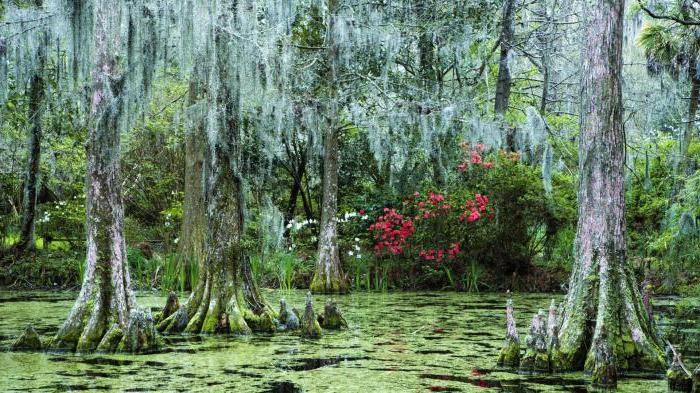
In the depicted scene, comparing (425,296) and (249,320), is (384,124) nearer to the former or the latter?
(425,296)

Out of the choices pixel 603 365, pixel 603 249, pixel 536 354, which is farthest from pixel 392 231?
pixel 603 365

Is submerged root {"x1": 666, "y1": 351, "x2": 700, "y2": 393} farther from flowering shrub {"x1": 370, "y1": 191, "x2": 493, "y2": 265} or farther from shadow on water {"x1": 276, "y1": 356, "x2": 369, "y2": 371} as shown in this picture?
flowering shrub {"x1": 370, "y1": 191, "x2": 493, "y2": 265}

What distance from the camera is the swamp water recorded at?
224 inches

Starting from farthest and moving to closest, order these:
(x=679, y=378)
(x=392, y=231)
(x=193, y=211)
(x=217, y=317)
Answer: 1. (x=392, y=231)
2. (x=193, y=211)
3. (x=217, y=317)
4. (x=679, y=378)

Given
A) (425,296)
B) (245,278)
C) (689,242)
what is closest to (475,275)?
(425,296)

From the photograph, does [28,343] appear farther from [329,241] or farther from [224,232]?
[329,241]

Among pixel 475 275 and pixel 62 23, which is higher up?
pixel 62 23

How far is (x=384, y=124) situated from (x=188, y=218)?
4126mm

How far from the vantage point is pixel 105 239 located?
7.41 meters

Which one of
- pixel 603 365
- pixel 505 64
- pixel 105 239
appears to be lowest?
pixel 603 365

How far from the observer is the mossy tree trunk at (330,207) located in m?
13.5

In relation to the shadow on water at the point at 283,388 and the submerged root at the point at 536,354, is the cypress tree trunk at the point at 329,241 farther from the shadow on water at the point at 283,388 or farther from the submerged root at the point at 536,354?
the shadow on water at the point at 283,388

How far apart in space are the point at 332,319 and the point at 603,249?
3.48 m

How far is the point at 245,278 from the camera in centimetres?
879
